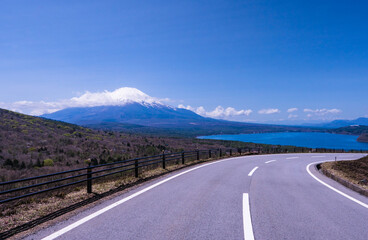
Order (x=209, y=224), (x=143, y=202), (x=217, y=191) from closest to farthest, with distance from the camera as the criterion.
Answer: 1. (x=209, y=224)
2. (x=143, y=202)
3. (x=217, y=191)

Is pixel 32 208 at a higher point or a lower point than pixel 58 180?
lower

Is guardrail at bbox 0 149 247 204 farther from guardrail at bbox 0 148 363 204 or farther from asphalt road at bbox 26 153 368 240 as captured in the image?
asphalt road at bbox 26 153 368 240

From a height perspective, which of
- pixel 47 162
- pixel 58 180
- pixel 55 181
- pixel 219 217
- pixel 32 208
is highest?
pixel 58 180

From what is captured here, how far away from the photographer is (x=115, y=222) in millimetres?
5152

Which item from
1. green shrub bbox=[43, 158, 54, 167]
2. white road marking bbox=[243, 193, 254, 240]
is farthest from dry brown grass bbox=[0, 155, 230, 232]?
green shrub bbox=[43, 158, 54, 167]

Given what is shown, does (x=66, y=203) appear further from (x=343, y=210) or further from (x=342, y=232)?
(x=343, y=210)

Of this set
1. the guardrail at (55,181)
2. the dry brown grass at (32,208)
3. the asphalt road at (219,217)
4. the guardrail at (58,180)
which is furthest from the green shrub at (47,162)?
the asphalt road at (219,217)

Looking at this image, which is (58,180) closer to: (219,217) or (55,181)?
(55,181)

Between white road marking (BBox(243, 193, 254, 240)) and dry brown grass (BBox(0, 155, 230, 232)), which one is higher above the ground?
white road marking (BBox(243, 193, 254, 240))

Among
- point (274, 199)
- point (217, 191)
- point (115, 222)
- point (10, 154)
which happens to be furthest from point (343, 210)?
point (10, 154)

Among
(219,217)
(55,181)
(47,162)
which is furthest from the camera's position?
(47,162)

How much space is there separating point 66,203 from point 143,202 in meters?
2.31

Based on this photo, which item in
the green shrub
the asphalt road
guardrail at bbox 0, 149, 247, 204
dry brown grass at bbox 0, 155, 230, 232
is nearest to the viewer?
the asphalt road

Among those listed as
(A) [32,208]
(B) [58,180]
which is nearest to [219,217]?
(B) [58,180]
